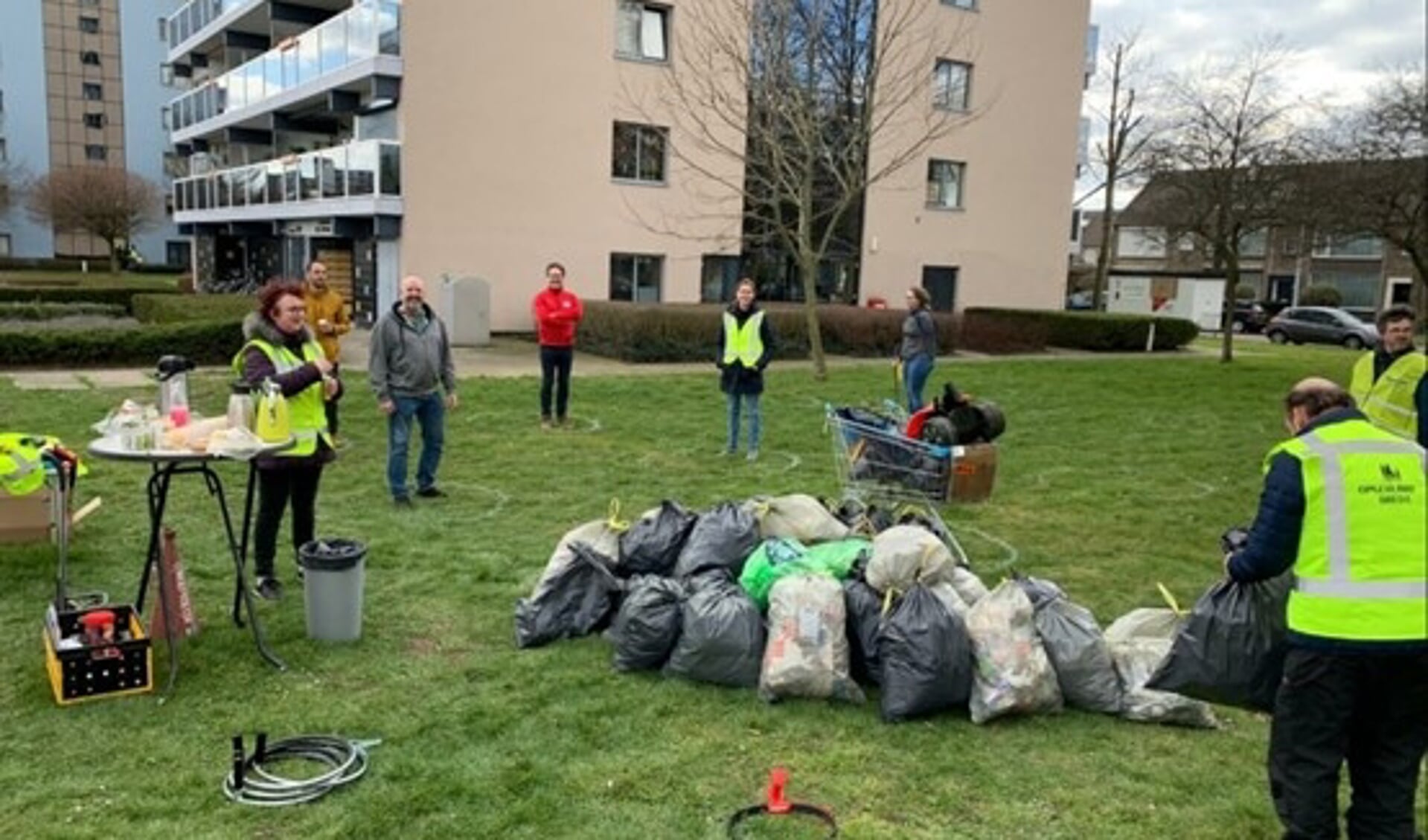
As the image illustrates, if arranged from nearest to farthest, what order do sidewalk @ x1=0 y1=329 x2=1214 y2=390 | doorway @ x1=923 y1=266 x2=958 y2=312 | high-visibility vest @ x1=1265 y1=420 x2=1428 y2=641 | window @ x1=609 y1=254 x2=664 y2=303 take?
high-visibility vest @ x1=1265 y1=420 x2=1428 y2=641 → sidewalk @ x1=0 y1=329 x2=1214 y2=390 → window @ x1=609 y1=254 x2=664 y2=303 → doorway @ x1=923 y1=266 x2=958 y2=312

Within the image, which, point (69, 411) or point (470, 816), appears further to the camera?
point (69, 411)

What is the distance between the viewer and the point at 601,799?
3895 mm

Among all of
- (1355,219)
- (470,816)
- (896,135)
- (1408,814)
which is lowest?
(470,816)

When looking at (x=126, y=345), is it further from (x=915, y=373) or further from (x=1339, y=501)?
(x=1339, y=501)

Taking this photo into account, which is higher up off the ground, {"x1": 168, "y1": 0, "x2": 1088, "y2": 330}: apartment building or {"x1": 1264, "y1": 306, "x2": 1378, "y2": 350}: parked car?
{"x1": 168, "y1": 0, "x2": 1088, "y2": 330}: apartment building

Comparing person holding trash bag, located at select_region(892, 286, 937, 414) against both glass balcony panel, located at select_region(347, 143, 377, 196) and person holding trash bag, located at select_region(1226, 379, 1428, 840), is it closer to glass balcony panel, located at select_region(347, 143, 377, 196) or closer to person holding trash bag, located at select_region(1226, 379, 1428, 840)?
person holding trash bag, located at select_region(1226, 379, 1428, 840)

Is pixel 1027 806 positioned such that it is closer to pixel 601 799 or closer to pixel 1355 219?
pixel 601 799

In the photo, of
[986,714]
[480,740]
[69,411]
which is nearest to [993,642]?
[986,714]

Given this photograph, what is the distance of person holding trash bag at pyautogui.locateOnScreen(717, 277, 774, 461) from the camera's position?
1027 cm

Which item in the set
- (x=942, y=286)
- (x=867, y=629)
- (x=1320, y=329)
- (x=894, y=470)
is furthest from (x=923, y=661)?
(x=1320, y=329)

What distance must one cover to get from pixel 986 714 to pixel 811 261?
529 inches

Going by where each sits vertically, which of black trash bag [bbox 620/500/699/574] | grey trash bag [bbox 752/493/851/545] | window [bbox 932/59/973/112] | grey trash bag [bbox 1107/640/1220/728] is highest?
window [bbox 932/59/973/112]

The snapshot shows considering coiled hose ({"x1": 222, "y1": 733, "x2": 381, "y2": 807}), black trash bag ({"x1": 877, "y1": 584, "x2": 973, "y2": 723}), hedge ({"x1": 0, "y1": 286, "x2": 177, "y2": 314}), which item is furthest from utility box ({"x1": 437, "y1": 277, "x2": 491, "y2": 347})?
black trash bag ({"x1": 877, "y1": 584, "x2": 973, "y2": 723})

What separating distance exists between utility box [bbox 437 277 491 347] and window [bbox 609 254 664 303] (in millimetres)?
3766
